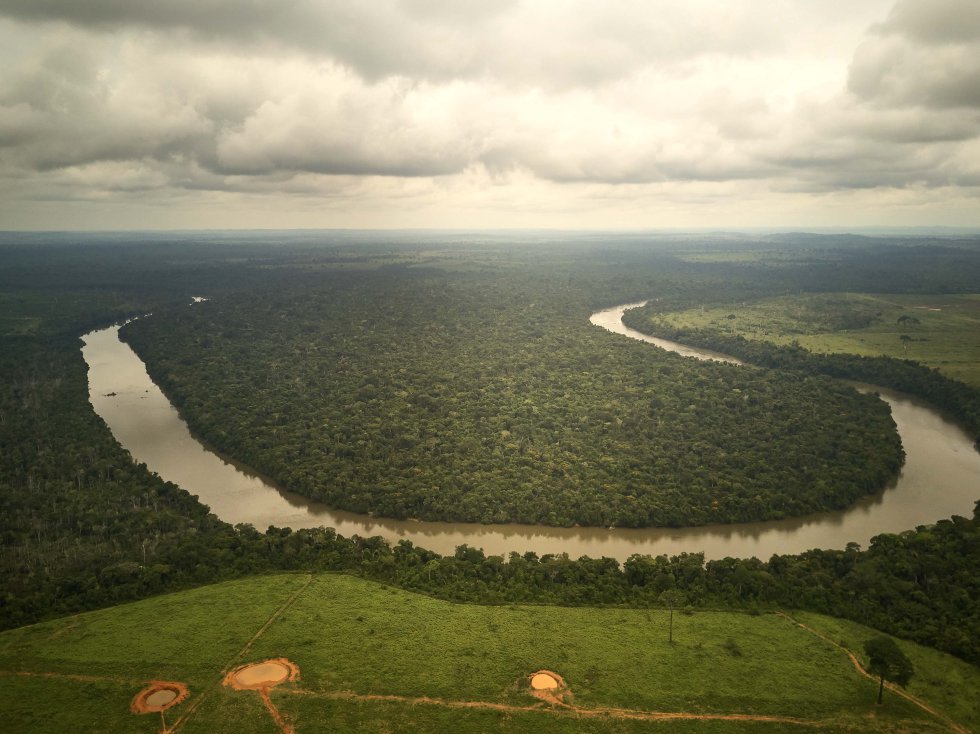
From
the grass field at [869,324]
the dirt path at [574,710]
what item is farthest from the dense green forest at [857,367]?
the dirt path at [574,710]

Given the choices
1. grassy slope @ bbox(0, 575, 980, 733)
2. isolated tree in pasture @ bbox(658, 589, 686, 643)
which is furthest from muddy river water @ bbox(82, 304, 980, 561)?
grassy slope @ bbox(0, 575, 980, 733)

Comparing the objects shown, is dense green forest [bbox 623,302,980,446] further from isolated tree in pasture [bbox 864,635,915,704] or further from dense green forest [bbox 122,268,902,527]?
isolated tree in pasture [bbox 864,635,915,704]

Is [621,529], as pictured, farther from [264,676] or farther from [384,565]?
[264,676]

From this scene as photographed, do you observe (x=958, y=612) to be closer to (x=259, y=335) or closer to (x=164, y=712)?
(x=164, y=712)

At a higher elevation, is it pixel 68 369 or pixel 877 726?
pixel 68 369

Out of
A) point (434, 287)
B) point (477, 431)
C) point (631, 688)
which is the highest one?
point (434, 287)

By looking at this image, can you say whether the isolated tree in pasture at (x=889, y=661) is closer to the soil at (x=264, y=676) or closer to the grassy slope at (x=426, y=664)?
the grassy slope at (x=426, y=664)

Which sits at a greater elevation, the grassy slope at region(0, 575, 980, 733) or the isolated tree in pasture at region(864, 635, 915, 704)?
the isolated tree in pasture at region(864, 635, 915, 704)

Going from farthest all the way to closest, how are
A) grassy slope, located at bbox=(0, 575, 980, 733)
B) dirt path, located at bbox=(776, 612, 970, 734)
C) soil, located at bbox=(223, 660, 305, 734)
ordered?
soil, located at bbox=(223, 660, 305, 734) < grassy slope, located at bbox=(0, 575, 980, 733) < dirt path, located at bbox=(776, 612, 970, 734)

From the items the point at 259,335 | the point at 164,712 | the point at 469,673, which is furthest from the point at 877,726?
the point at 259,335
